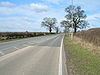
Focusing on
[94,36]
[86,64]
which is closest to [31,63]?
[86,64]

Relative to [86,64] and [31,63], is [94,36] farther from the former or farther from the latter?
[31,63]

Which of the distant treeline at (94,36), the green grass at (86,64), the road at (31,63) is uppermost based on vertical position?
the distant treeline at (94,36)

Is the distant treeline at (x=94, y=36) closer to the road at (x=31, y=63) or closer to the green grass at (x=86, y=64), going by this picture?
the green grass at (x=86, y=64)

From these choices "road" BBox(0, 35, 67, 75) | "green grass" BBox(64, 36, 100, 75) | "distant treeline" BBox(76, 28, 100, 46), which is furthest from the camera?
"distant treeline" BBox(76, 28, 100, 46)

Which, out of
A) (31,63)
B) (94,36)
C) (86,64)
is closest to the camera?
(86,64)

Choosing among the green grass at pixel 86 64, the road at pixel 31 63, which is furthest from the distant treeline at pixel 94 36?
the road at pixel 31 63

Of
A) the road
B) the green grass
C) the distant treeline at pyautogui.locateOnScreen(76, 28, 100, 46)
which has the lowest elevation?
the green grass

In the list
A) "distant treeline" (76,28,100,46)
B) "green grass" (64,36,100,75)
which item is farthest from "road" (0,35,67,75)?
"distant treeline" (76,28,100,46)

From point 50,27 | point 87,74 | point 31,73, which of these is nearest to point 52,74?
point 31,73

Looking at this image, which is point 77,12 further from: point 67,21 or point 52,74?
point 52,74

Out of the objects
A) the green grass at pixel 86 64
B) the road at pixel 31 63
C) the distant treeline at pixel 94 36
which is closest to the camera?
the road at pixel 31 63

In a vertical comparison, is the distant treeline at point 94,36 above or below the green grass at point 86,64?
above

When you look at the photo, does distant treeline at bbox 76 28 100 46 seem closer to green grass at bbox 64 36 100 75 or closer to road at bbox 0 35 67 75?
green grass at bbox 64 36 100 75

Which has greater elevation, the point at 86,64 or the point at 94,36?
the point at 94,36
